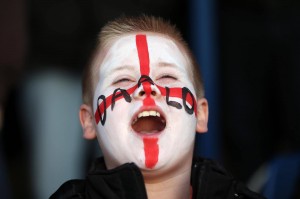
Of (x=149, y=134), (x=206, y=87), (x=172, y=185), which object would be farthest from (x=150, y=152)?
(x=206, y=87)

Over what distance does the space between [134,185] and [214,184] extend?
0.23 m

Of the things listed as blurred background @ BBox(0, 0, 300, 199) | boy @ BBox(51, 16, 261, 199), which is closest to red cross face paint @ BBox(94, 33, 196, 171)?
boy @ BBox(51, 16, 261, 199)

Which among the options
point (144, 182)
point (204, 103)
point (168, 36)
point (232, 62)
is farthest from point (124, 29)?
point (232, 62)

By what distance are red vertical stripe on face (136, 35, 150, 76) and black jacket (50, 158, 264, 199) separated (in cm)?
30

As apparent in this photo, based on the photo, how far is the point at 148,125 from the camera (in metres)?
2.26

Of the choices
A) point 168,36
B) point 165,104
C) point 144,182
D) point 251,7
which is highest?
point 251,7

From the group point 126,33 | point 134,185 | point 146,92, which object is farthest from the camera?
point 126,33

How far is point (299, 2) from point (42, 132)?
127cm

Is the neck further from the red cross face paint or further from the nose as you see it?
the nose

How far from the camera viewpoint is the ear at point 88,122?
7.86 ft

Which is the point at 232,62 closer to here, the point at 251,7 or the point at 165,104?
the point at 251,7

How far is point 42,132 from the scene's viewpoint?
3598mm

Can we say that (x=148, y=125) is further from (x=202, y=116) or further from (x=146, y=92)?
(x=202, y=116)

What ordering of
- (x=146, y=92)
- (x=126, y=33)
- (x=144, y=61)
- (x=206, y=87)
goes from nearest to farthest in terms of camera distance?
1. (x=146, y=92)
2. (x=144, y=61)
3. (x=126, y=33)
4. (x=206, y=87)
